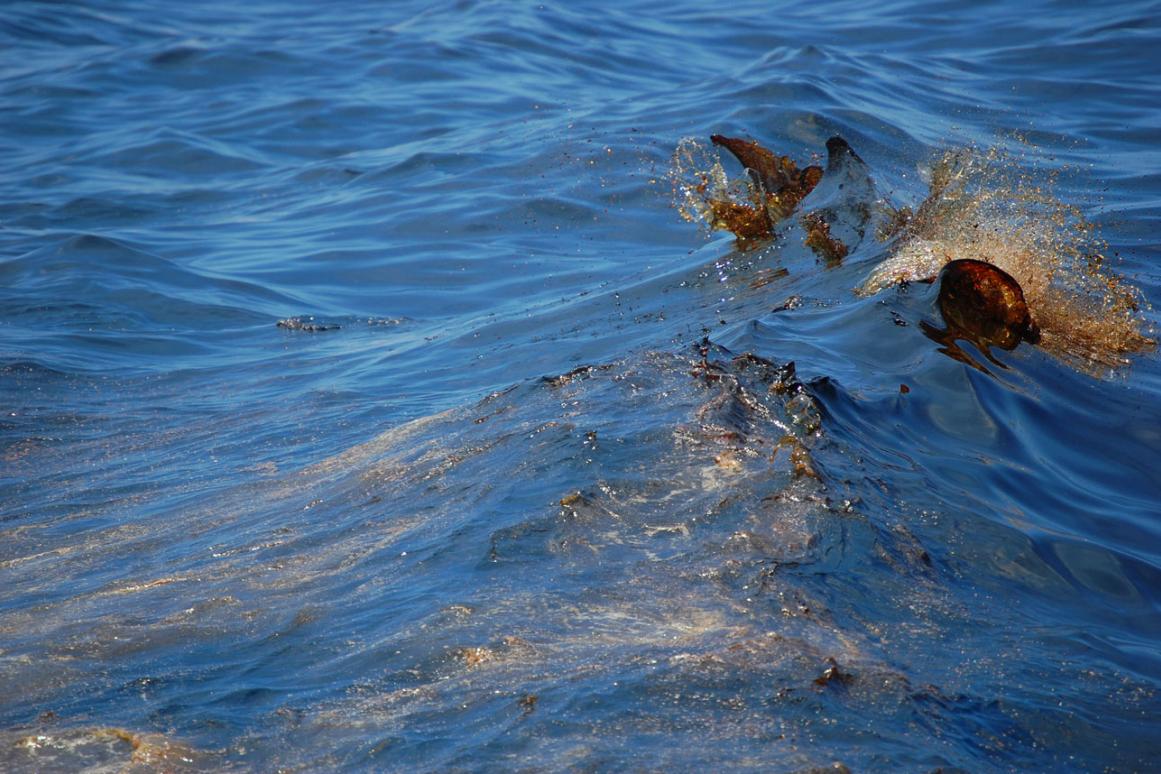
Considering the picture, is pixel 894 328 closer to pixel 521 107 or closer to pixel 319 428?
pixel 319 428

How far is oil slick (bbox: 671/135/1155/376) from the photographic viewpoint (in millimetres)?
Answer: 5516

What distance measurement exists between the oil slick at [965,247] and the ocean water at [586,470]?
35mm

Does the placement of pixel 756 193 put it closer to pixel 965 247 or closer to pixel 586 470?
pixel 965 247

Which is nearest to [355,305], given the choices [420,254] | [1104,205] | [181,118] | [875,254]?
[420,254]

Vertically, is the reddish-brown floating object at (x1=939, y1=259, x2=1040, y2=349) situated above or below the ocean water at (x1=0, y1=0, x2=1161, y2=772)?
above

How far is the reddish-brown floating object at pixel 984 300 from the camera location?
18.0 ft

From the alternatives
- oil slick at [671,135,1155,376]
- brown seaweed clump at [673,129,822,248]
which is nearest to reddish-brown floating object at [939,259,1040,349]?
oil slick at [671,135,1155,376]

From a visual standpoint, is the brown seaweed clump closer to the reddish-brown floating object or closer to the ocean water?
the ocean water

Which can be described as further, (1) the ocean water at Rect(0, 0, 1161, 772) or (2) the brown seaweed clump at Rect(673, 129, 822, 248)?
(2) the brown seaweed clump at Rect(673, 129, 822, 248)

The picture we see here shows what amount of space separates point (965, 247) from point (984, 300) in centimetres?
65

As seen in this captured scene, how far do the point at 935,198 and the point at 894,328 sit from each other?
5.56 ft

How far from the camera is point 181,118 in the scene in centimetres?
1509

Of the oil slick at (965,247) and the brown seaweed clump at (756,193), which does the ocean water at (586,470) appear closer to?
the oil slick at (965,247)

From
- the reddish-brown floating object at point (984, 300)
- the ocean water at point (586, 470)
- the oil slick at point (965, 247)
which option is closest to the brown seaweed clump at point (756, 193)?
the oil slick at point (965, 247)
